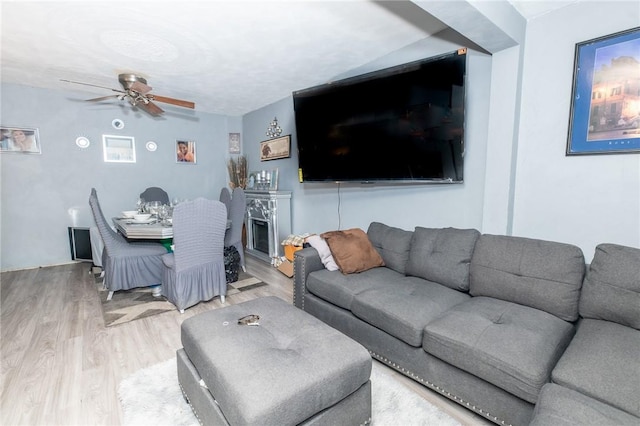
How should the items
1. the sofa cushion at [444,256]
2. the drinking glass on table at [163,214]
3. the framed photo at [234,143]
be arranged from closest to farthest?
the sofa cushion at [444,256] < the drinking glass on table at [163,214] < the framed photo at [234,143]

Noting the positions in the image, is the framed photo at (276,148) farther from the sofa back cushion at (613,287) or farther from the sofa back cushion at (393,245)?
the sofa back cushion at (613,287)

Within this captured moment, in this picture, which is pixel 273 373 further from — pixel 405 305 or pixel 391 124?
pixel 391 124

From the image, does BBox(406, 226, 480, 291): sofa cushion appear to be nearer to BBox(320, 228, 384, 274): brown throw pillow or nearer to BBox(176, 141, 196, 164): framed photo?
BBox(320, 228, 384, 274): brown throw pillow

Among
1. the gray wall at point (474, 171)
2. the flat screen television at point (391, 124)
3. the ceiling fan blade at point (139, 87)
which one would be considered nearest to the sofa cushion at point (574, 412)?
the gray wall at point (474, 171)

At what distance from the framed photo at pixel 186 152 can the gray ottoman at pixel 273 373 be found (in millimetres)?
4244

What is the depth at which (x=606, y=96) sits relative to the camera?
5.90ft

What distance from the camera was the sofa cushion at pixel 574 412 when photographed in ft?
3.15

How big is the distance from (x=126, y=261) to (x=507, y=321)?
3369 millimetres

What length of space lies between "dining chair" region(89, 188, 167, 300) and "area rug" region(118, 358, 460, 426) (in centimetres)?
149

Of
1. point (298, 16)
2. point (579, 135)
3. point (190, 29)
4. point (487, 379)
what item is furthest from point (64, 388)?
point (579, 135)

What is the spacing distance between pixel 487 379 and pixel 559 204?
1.38m

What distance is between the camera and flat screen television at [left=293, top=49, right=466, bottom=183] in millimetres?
2236

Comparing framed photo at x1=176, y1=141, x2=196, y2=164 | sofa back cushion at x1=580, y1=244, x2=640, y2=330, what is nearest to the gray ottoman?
sofa back cushion at x1=580, y1=244, x2=640, y2=330

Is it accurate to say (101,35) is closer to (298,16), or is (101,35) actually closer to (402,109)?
(298,16)
